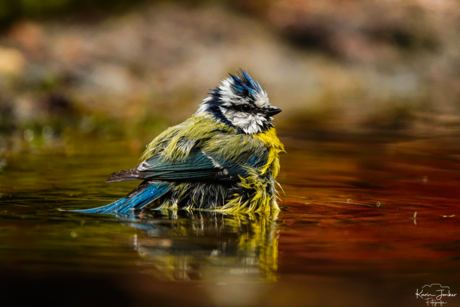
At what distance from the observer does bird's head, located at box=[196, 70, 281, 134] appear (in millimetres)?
4926

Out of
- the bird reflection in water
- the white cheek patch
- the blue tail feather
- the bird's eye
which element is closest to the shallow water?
the bird reflection in water

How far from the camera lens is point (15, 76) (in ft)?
36.8

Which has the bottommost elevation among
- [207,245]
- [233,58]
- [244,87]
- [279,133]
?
[207,245]

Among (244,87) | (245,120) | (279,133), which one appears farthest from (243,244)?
(279,133)

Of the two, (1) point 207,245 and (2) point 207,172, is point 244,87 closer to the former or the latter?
(2) point 207,172

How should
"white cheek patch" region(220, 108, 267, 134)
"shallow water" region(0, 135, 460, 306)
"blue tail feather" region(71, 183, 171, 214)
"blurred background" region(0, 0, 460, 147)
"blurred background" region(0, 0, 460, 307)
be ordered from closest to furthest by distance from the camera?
"shallow water" region(0, 135, 460, 306) → "blurred background" region(0, 0, 460, 307) → "blue tail feather" region(71, 183, 171, 214) → "white cheek patch" region(220, 108, 267, 134) → "blurred background" region(0, 0, 460, 147)

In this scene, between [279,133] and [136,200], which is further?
[279,133]

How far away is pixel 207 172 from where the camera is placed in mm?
4523

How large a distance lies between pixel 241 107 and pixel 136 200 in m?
1.10

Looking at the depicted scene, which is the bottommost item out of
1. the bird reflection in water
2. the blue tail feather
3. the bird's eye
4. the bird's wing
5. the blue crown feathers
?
the bird reflection in water

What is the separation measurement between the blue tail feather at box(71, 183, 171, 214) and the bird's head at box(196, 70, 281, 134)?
2.47 feet

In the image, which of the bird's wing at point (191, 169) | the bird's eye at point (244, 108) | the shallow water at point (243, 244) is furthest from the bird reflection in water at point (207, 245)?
the bird's eye at point (244, 108)

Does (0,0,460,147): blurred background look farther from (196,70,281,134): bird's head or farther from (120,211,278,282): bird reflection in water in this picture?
(120,211,278,282): bird reflection in water

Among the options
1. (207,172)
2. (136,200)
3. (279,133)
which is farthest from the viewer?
(279,133)
